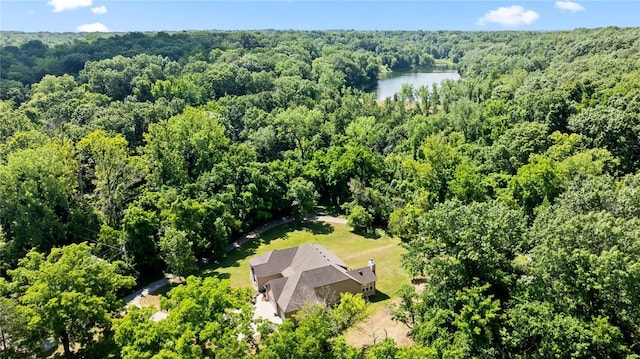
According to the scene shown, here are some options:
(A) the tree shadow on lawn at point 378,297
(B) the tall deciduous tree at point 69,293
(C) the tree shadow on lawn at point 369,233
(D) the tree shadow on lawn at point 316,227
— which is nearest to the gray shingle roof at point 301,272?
(A) the tree shadow on lawn at point 378,297

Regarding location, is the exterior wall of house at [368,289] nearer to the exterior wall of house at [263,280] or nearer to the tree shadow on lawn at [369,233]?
the exterior wall of house at [263,280]

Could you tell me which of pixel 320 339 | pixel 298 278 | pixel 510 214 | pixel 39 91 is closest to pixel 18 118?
pixel 39 91

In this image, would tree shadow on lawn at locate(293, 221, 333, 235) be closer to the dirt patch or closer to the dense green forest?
the dense green forest

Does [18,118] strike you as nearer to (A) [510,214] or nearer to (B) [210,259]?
(B) [210,259]

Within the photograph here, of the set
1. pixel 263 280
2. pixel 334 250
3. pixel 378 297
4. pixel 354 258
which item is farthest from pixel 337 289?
pixel 334 250

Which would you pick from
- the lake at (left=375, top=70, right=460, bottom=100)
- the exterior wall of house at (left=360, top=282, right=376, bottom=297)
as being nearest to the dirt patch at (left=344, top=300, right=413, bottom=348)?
the exterior wall of house at (left=360, top=282, right=376, bottom=297)
